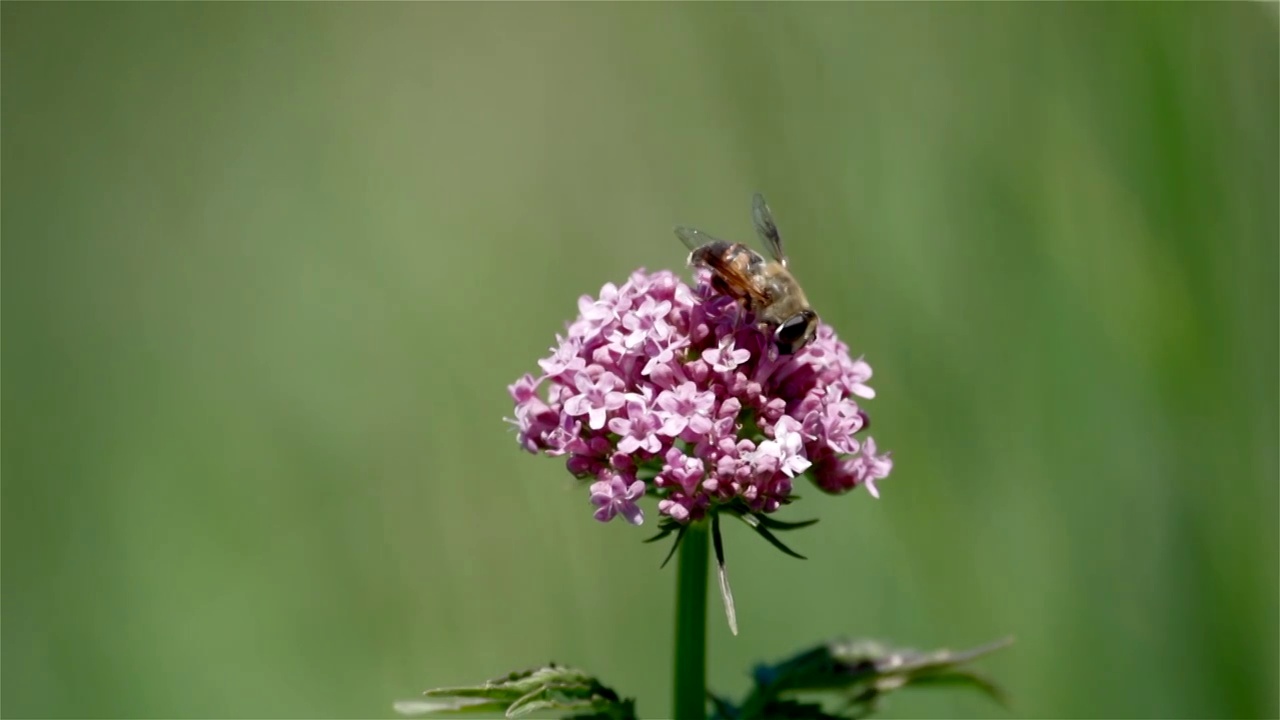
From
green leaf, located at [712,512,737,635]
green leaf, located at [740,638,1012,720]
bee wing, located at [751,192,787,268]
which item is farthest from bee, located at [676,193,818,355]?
green leaf, located at [740,638,1012,720]

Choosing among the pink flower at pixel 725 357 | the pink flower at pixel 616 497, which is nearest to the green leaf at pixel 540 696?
the pink flower at pixel 616 497

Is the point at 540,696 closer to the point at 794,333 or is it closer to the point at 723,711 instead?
the point at 723,711

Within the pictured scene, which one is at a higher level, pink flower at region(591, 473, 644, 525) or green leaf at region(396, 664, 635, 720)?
pink flower at region(591, 473, 644, 525)

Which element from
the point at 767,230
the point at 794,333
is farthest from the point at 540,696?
the point at 767,230

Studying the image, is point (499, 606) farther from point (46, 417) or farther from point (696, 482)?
point (696, 482)

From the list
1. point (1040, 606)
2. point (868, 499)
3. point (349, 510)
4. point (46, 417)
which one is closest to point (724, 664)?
point (868, 499)

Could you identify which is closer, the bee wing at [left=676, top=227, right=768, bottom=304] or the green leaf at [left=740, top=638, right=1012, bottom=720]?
the bee wing at [left=676, top=227, right=768, bottom=304]

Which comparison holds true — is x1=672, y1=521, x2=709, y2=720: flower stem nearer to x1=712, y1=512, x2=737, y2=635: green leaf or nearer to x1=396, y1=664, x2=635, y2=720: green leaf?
x1=396, y1=664, x2=635, y2=720: green leaf
